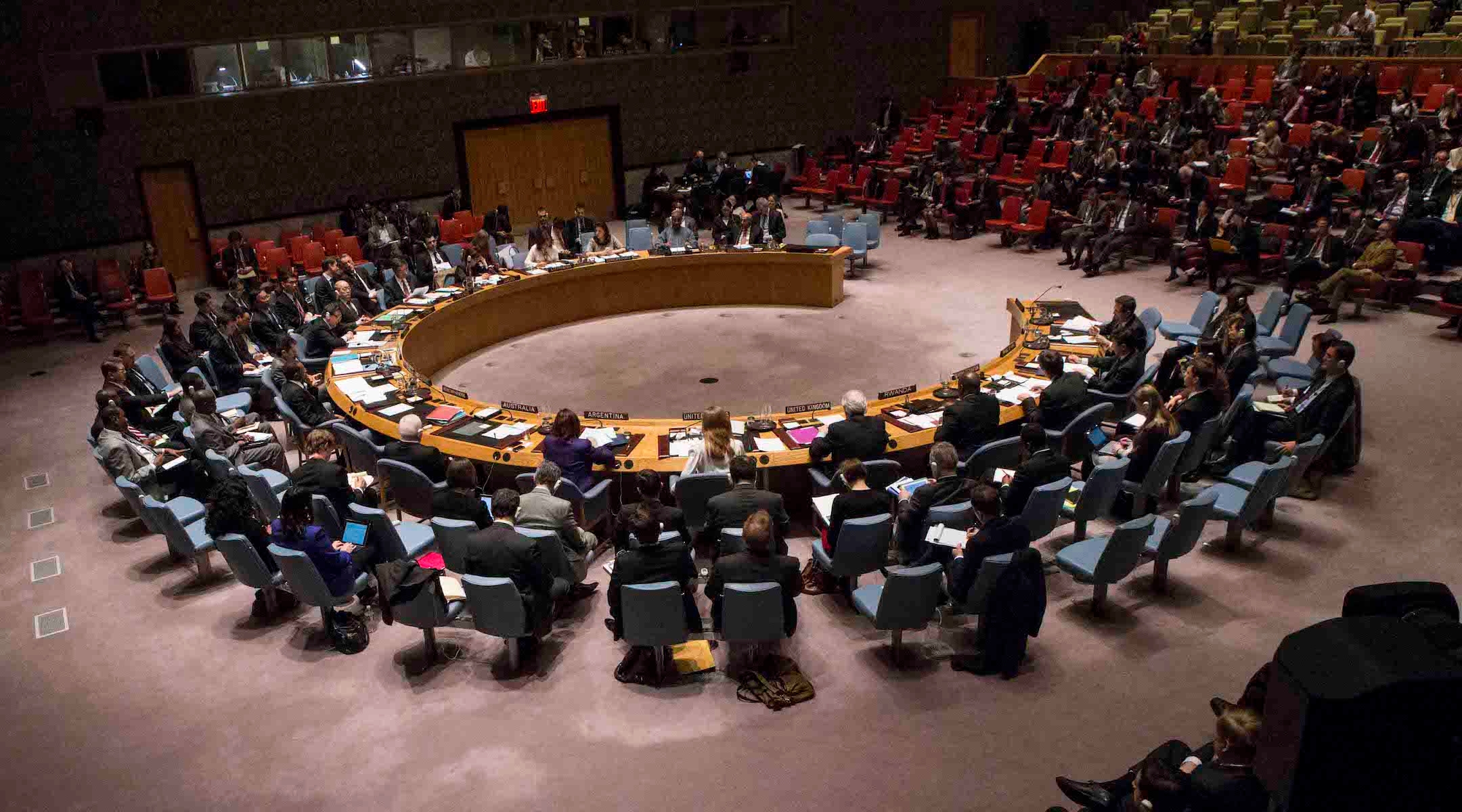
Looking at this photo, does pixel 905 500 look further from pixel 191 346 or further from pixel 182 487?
pixel 191 346

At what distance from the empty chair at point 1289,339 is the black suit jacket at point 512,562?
8271 mm

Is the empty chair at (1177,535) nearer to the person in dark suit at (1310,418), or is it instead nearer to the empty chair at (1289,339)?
the person in dark suit at (1310,418)

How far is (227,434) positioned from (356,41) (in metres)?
11.1

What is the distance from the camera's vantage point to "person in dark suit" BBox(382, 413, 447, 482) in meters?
8.45

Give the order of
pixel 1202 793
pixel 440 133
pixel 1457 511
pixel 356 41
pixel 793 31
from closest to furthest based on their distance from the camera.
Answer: pixel 1202 793
pixel 1457 511
pixel 356 41
pixel 440 133
pixel 793 31

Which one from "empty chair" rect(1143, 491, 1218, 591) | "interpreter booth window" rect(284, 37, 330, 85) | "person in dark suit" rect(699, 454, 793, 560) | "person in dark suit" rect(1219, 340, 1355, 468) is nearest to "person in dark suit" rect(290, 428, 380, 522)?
"person in dark suit" rect(699, 454, 793, 560)

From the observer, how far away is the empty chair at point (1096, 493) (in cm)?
791

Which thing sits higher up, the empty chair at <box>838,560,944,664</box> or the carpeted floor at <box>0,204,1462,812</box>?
the empty chair at <box>838,560,944,664</box>

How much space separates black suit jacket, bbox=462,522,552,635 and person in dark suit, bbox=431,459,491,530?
0.65 metres

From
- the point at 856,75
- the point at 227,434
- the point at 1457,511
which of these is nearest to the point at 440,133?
the point at 856,75

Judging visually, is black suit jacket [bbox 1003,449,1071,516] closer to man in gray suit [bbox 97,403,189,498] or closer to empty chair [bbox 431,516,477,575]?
empty chair [bbox 431,516,477,575]

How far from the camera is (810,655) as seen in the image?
7043 mm

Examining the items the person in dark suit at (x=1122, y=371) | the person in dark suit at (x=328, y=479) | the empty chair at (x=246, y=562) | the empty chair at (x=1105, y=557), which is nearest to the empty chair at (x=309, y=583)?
the empty chair at (x=246, y=562)

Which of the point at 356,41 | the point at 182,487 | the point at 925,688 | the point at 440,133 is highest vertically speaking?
the point at 356,41
